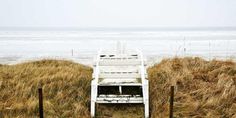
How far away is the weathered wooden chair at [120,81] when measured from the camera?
687 cm

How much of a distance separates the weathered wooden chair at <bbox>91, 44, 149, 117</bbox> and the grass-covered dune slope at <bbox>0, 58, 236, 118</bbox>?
279 millimetres

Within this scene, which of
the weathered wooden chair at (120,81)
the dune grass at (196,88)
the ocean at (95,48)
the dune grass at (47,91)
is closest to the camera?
the dune grass at (196,88)

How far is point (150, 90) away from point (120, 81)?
828 millimetres

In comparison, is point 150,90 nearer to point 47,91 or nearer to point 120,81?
point 120,81

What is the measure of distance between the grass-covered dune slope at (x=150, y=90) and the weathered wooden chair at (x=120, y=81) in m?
0.28

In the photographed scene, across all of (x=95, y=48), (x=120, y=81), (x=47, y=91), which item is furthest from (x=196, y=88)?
(x=95, y=48)

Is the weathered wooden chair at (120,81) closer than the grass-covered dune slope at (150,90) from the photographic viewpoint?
No

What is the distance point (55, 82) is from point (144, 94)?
250 centimetres

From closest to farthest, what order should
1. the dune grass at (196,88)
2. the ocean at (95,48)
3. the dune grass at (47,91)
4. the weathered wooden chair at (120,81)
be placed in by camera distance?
the dune grass at (196,88)
the dune grass at (47,91)
the weathered wooden chair at (120,81)
the ocean at (95,48)

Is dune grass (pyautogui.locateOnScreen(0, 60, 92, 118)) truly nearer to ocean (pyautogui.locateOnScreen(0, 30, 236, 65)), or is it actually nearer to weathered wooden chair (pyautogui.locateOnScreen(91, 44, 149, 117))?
weathered wooden chair (pyautogui.locateOnScreen(91, 44, 149, 117))

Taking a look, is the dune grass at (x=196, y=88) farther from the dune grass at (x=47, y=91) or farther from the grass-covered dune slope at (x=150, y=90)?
the dune grass at (x=47, y=91)

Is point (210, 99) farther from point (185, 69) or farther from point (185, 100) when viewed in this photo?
point (185, 69)

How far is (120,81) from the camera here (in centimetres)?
752

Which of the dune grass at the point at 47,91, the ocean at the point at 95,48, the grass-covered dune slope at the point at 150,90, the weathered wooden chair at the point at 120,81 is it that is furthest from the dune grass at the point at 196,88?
the ocean at the point at 95,48
